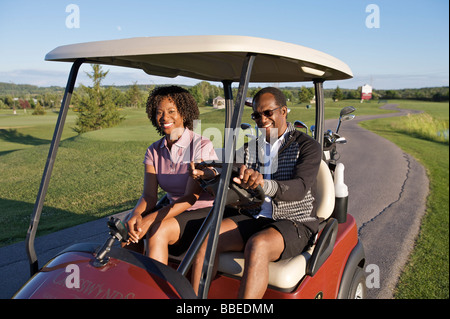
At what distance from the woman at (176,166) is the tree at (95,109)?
83.5 feet

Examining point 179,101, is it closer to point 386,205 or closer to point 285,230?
point 285,230

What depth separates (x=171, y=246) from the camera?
231 cm

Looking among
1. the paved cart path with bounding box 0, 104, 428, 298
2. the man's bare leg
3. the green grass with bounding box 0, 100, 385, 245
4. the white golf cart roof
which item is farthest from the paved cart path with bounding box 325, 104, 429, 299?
the white golf cart roof

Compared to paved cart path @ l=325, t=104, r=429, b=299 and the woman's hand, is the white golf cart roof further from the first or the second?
paved cart path @ l=325, t=104, r=429, b=299

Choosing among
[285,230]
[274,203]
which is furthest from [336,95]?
[285,230]

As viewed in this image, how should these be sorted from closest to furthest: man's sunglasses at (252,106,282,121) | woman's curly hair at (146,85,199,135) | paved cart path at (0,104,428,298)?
man's sunglasses at (252,106,282,121) < woman's curly hair at (146,85,199,135) < paved cart path at (0,104,428,298)

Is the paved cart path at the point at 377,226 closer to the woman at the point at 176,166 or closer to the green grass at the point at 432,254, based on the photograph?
the green grass at the point at 432,254

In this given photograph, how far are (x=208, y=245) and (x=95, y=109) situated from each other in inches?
1093

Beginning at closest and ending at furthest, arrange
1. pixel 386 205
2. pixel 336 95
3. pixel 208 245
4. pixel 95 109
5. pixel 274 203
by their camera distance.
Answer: pixel 208 245
pixel 274 203
pixel 386 205
pixel 336 95
pixel 95 109

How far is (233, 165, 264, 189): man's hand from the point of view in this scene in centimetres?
167

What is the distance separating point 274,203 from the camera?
88.4 inches

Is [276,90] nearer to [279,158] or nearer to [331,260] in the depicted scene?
[279,158]
